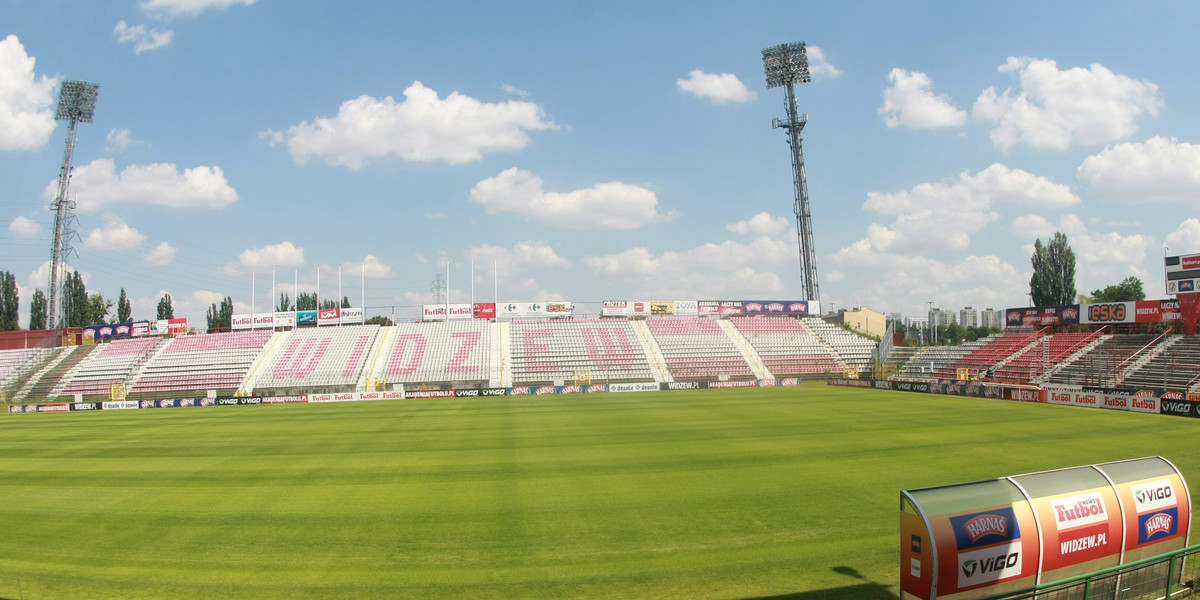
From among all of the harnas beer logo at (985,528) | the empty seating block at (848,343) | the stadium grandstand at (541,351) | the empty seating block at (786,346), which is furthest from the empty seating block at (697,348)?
the harnas beer logo at (985,528)

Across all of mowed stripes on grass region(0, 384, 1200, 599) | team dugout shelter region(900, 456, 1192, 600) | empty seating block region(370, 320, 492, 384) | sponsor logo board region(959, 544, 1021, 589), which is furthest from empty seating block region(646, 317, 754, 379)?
sponsor logo board region(959, 544, 1021, 589)

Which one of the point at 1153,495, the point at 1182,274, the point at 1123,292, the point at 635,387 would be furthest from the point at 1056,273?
the point at 1153,495

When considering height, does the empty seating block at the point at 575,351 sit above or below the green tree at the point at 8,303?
below

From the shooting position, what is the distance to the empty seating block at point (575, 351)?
65250 mm

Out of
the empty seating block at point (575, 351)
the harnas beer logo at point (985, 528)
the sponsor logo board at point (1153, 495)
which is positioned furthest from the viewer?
the empty seating block at point (575, 351)

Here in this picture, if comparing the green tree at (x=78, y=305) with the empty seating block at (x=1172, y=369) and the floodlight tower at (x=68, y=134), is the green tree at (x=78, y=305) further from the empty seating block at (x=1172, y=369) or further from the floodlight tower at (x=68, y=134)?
the empty seating block at (x=1172, y=369)

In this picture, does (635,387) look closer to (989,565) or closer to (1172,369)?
(1172,369)

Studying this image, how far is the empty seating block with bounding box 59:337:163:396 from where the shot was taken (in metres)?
62.3

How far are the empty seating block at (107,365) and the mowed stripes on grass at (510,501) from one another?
1422 inches

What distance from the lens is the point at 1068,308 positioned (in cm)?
5225

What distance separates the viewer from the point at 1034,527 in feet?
27.9

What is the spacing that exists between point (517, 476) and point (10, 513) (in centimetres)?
1322

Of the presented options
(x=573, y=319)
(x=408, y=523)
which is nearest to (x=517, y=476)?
(x=408, y=523)

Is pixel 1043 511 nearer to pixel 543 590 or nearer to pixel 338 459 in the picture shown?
pixel 543 590
